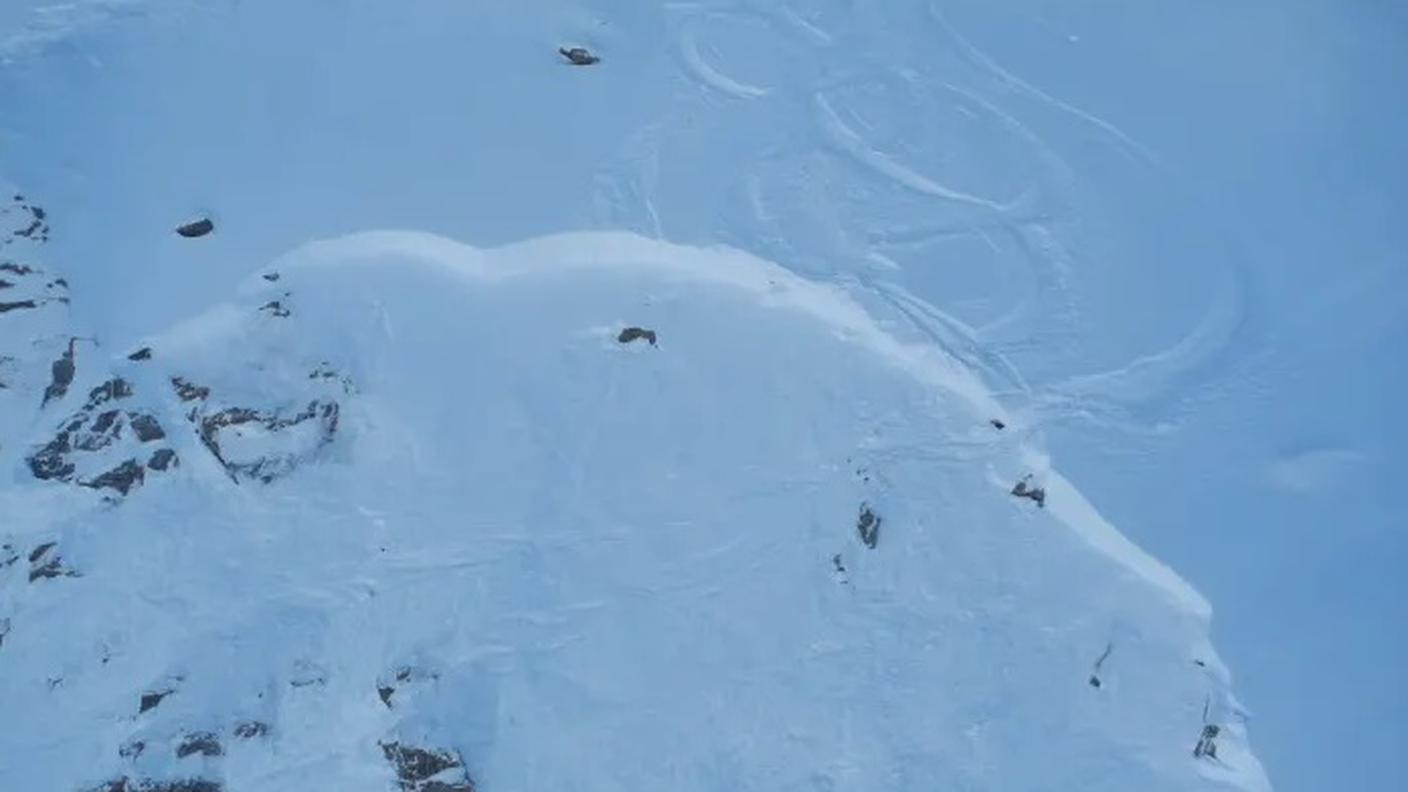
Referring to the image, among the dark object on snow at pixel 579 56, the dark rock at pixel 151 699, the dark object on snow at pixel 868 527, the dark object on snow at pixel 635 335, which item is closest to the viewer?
the dark rock at pixel 151 699

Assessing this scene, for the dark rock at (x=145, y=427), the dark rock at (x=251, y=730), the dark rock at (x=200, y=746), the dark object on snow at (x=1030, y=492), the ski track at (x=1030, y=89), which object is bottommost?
the dark rock at (x=200, y=746)

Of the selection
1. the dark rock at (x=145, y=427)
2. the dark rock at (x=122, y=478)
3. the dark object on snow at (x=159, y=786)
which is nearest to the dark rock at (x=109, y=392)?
the dark rock at (x=145, y=427)

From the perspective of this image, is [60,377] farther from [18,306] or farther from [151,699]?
[151,699]

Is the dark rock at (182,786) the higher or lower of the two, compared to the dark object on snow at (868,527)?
lower

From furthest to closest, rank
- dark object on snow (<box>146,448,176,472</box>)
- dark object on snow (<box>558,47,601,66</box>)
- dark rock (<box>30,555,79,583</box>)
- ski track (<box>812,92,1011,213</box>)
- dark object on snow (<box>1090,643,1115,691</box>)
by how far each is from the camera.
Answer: dark object on snow (<box>558,47,601,66</box>) < ski track (<box>812,92,1011,213</box>) < dark object on snow (<box>146,448,176,472</box>) < dark object on snow (<box>1090,643,1115,691</box>) < dark rock (<box>30,555,79,583</box>)

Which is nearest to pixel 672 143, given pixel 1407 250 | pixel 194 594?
pixel 194 594

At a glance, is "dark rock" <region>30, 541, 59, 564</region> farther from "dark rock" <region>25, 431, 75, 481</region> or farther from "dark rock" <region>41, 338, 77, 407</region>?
"dark rock" <region>41, 338, 77, 407</region>

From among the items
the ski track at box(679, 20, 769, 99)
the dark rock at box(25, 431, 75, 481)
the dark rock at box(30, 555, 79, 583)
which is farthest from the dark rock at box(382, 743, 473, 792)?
the ski track at box(679, 20, 769, 99)

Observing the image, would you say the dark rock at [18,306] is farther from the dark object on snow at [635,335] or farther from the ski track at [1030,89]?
the ski track at [1030,89]
